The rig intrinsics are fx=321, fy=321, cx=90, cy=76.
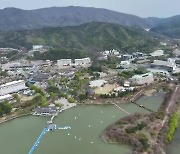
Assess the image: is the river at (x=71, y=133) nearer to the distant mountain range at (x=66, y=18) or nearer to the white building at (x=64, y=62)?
the white building at (x=64, y=62)

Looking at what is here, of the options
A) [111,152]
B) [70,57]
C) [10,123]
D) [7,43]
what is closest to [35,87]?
[10,123]

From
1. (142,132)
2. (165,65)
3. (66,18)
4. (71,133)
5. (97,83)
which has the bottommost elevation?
(71,133)

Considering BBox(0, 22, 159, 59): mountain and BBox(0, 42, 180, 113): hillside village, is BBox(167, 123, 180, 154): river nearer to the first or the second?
BBox(0, 42, 180, 113): hillside village

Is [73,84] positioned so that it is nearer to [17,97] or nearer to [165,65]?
[17,97]

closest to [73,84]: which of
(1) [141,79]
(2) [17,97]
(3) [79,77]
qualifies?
(3) [79,77]

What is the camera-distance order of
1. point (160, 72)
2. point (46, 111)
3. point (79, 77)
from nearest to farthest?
point (46, 111) → point (79, 77) → point (160, 72)

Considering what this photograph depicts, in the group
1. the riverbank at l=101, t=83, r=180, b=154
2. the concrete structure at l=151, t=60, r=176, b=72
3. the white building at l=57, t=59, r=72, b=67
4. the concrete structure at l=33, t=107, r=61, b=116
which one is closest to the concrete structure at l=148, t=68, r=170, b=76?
the concrete structure at l=151, t=60, r=176, b=72
